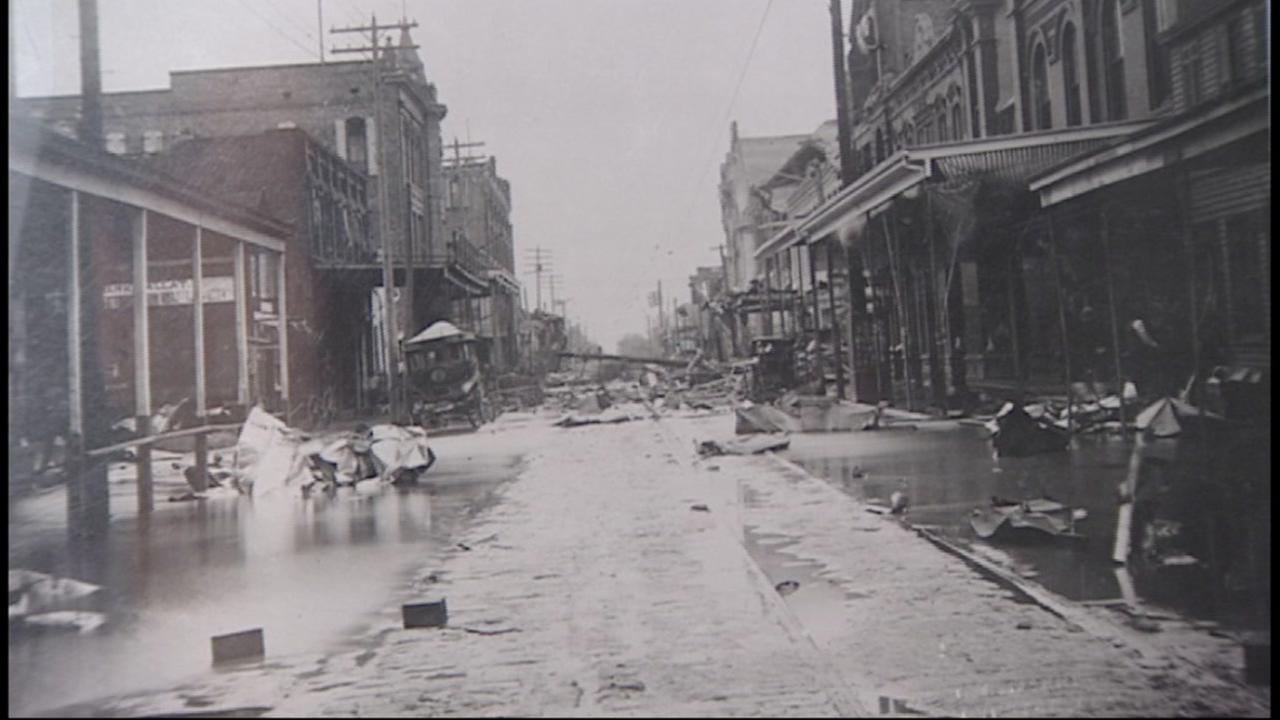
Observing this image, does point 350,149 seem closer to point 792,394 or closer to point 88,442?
point 88,442

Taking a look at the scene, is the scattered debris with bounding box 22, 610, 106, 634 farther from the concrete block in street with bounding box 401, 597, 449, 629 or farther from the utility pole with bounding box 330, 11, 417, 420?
the utility pole with bounding box 330, 11, 417, 420

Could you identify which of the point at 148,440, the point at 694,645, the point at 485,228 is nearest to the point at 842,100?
the point at 485,228

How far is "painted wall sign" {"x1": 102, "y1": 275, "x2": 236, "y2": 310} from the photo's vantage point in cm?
321

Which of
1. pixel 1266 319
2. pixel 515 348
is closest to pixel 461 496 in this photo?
pixel 515 348

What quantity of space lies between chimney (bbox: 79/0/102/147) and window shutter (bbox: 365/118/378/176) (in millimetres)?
952

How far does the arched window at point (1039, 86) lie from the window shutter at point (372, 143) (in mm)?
2822

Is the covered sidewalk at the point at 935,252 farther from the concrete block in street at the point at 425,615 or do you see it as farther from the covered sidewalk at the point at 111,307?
the covered sidewalk at the point at 111,307

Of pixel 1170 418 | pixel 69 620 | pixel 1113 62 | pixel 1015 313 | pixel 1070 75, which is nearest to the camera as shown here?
pixel 69 620

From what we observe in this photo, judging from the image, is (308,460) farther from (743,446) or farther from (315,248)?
(743,446)

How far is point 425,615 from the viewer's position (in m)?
3.05

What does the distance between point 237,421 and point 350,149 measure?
1.22 meters

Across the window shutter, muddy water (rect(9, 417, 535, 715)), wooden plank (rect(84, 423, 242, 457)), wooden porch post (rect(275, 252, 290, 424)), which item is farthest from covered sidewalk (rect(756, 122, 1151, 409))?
wooden plank (rect(84, 423, 242, 457))

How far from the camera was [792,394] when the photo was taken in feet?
19.8

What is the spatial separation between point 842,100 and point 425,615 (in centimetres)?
258
